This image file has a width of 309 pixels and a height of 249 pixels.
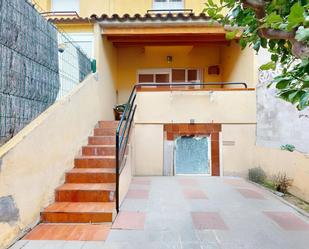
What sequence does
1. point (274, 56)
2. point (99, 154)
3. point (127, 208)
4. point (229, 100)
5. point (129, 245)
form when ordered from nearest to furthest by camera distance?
1. point (274, 56)
2. point (129, 245)
3. point (127, 208)
4. point (99, 154)
5. point (229, 100)

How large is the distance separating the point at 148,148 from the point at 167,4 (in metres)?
5.19

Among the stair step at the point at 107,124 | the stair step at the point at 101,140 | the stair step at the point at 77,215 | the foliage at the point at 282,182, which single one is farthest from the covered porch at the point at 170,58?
the stair step at the point at 77,215

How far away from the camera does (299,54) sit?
1601 mm

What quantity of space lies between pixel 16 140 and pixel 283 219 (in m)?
3.79

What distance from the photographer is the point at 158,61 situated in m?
8.95

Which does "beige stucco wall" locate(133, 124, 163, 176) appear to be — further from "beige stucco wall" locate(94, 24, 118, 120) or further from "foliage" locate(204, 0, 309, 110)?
"foliage" locate(204, 0, 309, 110)

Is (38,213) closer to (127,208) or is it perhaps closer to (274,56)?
(127,208)

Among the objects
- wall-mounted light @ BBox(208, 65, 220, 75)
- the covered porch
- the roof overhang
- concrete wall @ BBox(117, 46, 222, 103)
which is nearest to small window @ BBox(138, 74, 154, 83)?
the covered porch

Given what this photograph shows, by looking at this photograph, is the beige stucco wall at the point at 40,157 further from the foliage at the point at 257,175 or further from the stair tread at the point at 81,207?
the foliage at the point at 257,175

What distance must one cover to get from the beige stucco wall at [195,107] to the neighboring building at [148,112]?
0.09 ft

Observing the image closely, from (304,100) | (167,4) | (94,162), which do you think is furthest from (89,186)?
(167,4)

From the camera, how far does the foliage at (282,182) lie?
16.1 ft

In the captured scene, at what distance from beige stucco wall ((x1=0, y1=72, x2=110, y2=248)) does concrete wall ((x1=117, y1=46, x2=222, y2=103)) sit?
362cm

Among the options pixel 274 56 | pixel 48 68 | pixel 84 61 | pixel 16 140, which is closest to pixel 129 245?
pixel 16 140
